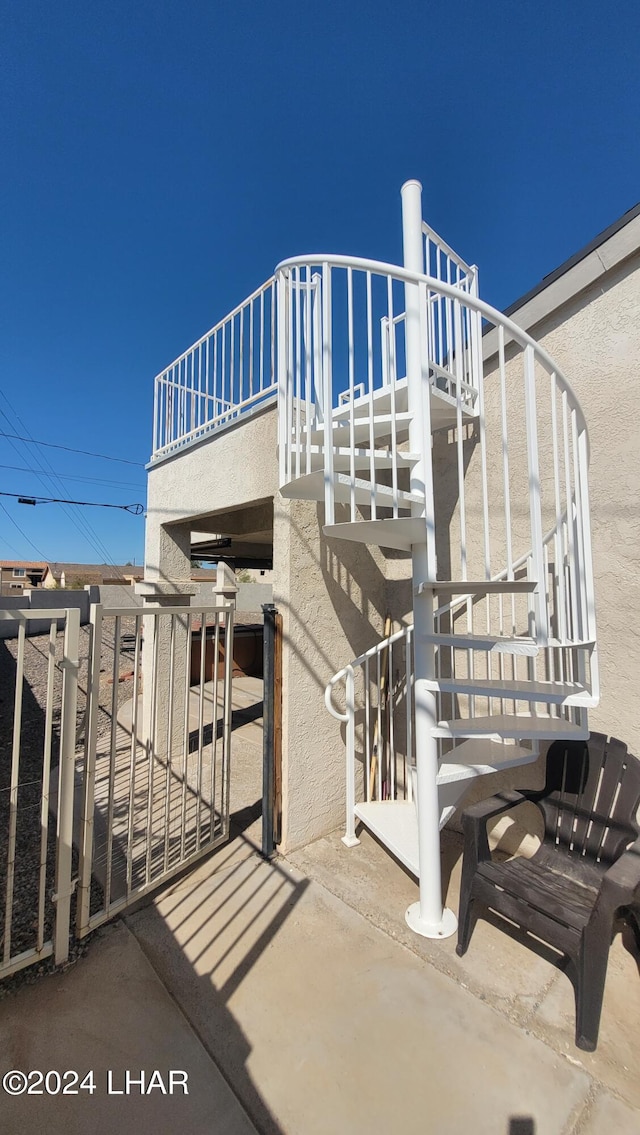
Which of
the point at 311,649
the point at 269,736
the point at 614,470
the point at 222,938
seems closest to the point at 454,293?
the point at 614,470

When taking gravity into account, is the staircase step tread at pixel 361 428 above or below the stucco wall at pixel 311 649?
above

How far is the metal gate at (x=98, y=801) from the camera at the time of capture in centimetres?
208

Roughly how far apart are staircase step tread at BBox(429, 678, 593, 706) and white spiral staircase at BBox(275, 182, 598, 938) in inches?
0.4

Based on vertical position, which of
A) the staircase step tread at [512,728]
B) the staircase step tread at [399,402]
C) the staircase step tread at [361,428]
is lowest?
the staircase step tread at [512,728]

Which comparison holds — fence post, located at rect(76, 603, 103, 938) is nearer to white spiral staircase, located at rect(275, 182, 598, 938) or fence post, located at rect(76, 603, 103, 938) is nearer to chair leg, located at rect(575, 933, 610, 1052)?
white spiral staircase, located at rect(275, 182, 598, 938)

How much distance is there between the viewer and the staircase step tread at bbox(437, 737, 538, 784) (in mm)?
2346

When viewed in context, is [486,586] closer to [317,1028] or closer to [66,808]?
[317,1028]

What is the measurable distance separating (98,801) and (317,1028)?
2843mm

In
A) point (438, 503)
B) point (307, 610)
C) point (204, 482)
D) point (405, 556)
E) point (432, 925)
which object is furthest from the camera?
point (204, 482)

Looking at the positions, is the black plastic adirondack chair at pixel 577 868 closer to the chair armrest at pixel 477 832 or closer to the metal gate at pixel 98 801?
the chair armrest at pixel 477 832

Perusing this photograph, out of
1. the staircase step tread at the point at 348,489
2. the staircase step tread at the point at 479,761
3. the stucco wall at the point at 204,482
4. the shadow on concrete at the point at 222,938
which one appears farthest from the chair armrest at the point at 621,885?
the stucco wall at the point at 204,482

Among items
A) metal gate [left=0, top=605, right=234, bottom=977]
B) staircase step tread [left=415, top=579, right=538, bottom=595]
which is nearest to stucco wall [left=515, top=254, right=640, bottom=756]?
staircase step tread [left=415, top=579, right=538, bottom=595]

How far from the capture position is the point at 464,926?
222 cm

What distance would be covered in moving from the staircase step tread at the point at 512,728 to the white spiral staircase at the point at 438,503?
1 cm
